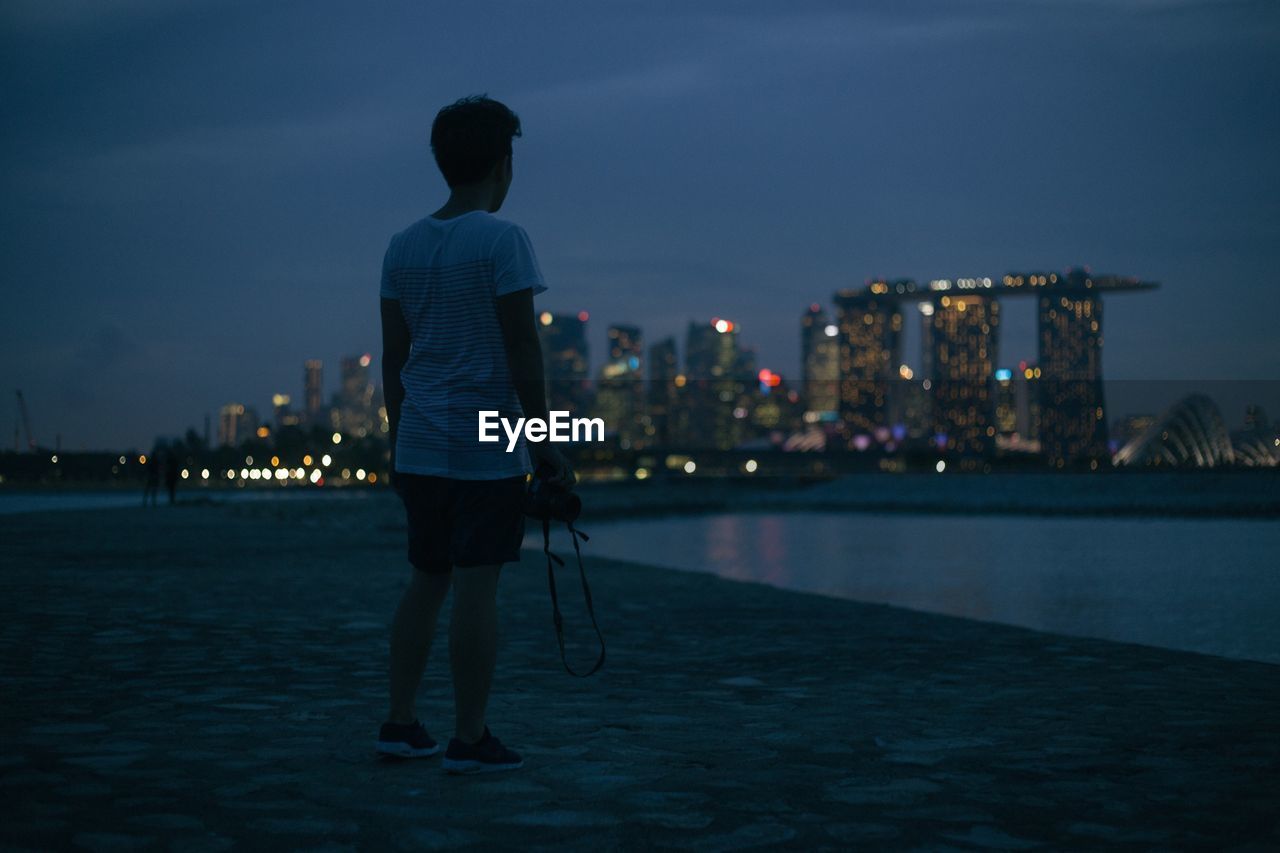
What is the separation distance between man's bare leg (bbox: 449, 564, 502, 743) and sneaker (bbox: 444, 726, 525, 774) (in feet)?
0.07

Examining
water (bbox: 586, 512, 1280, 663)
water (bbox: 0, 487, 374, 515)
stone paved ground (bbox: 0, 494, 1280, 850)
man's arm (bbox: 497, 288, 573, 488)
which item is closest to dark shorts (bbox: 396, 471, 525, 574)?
man's arm (bbox: 497, 288, 573, 488)

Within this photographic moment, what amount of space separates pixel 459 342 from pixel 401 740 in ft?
4.12

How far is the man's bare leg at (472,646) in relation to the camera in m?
3.92

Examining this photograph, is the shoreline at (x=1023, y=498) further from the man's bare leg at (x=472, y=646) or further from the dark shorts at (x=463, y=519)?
the man's bare leg at (x=472, y=646)

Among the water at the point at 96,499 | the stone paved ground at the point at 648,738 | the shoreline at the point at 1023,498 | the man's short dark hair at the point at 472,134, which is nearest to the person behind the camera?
the stone paved ground at the point at 648,738

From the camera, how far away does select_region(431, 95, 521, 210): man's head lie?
4.05 metres

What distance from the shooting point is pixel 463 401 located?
3.96 meters

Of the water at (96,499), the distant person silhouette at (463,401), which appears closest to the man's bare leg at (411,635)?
the distant person silhouette at (463,401)

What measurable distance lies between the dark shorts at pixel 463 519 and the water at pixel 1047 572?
793 cm

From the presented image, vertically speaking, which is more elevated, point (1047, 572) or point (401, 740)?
point (401, 740)

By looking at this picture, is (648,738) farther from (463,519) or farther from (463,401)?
(463,401)

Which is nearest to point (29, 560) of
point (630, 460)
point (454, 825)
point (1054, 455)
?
point (454, 825)

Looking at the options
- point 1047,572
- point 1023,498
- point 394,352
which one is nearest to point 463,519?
point 394,352

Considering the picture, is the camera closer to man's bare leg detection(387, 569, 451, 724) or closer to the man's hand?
the man's hand
